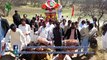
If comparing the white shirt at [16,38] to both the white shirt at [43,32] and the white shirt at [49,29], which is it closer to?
the white shirt at [43,32]

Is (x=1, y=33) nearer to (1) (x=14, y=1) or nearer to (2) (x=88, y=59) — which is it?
(2) (x=88, y=59)

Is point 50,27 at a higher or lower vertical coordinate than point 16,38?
lower

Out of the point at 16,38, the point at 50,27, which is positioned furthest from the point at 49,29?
the point at 16,38

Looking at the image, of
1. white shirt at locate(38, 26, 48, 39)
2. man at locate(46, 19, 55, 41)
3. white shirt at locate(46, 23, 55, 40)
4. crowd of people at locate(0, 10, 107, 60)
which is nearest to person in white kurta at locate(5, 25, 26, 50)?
crowd of people at locate(0, 10, 107, 60)

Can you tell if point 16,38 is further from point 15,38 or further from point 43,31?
point 43,31

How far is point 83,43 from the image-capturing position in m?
14.2

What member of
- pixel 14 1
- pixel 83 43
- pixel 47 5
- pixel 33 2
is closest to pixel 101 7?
pixel 47 5

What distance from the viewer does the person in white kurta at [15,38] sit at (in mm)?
11898

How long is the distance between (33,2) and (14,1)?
674 centimetres

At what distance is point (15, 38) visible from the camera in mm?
12086

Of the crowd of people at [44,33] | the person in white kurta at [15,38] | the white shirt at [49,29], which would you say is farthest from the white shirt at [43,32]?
the person in white kurta at [15,38]

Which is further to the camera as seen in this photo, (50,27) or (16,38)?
(50,27)

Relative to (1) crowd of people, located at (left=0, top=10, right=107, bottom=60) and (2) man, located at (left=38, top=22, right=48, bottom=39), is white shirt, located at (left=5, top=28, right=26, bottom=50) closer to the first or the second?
(1) crowd of people, located at (left=0, top=10, right=107, bottom=60)

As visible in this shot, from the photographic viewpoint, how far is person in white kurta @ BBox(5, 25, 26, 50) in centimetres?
1190
